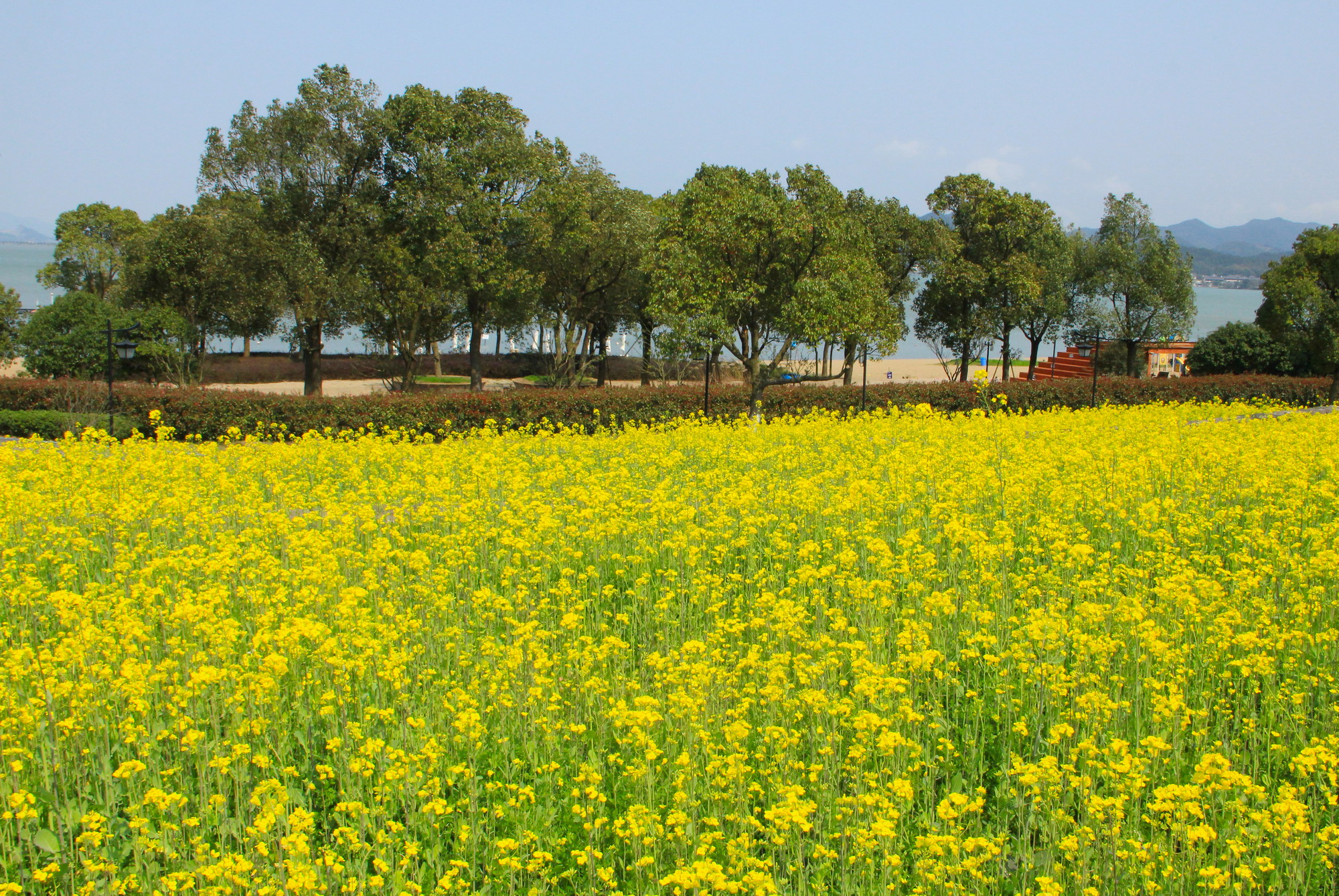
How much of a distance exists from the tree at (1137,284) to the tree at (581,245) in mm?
23294

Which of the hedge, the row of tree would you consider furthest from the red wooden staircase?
the hedge

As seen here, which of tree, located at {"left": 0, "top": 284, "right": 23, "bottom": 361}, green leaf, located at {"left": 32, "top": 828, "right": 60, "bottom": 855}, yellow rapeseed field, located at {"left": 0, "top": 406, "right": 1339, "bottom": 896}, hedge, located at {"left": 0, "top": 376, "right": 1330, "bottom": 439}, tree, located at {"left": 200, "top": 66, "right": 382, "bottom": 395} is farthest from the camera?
tree, located at {"left": 0, "top": 284, "right": 23, "bottom": 361}

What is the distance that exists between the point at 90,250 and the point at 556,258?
32384 mm

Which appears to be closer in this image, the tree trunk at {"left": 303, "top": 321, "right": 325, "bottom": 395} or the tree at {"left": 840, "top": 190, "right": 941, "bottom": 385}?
the tree trunk at {"left": 303, "top": 321, "right": 325, "bottom": 395}

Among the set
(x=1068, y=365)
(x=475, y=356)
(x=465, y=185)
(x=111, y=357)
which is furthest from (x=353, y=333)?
(x=1068, y=365)

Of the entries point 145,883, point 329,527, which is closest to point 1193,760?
point 145,883

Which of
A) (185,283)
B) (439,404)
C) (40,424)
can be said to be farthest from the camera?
(185,283)

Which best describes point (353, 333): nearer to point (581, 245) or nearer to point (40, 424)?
point (581, 245)

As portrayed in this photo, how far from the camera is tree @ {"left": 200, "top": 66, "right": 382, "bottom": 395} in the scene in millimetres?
26219

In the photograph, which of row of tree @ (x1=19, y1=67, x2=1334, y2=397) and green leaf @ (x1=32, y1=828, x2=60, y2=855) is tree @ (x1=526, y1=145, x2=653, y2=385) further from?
green leaf @ (x1=32, y1=828, x2=60, y2=855)

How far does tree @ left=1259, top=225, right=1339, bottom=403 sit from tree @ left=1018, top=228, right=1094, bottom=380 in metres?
8.23

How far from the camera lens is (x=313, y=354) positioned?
2814cm

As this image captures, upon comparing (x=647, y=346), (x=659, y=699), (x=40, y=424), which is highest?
(x=647, y=346)

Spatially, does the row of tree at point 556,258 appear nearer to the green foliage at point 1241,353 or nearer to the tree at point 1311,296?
the tree at point 1311,296
